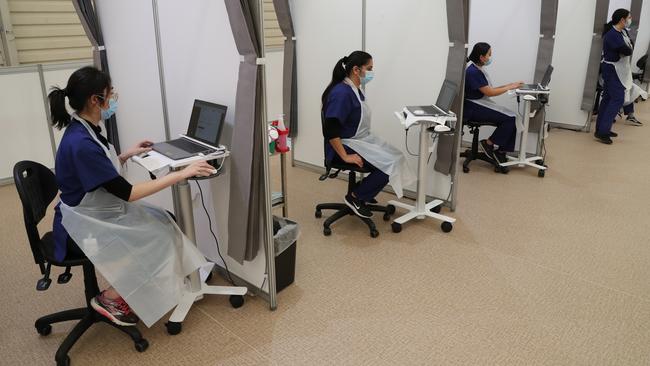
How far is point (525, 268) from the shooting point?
10.1 ft

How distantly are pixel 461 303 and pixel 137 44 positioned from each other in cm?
236

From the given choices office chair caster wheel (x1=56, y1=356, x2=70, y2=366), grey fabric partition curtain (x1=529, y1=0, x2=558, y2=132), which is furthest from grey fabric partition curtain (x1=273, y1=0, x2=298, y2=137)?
office chair caster wheel (x1=56, y1=356, x2=70, y2=366)

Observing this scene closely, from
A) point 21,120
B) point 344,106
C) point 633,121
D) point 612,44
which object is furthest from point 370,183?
point 633,121

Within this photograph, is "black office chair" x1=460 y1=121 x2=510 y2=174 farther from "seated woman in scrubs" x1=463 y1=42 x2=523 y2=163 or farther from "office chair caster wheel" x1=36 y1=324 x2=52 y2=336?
"office chair caster wheel" x1=36 y1=324 x2=52 y2=336

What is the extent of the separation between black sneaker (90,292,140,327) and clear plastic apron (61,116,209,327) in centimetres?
11

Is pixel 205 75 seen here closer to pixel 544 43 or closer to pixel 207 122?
pixel 207 122

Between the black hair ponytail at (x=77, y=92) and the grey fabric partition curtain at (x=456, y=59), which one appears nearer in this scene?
the black hair ponytail at (x=77, y=92)

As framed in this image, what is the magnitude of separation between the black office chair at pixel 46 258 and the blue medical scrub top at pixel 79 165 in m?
0.12

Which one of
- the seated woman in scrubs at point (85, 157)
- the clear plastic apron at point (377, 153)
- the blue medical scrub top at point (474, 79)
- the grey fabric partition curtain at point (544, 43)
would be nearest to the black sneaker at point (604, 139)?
the grey fabric partition curtain at point (544, 43)

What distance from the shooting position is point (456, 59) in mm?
3596

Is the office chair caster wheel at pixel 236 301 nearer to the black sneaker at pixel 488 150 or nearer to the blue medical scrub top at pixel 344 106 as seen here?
the blue medical scrub top at pixel 344 106

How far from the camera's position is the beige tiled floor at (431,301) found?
2.32 meters

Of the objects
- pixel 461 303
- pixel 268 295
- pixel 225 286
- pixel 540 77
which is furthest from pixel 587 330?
pixel 540 77

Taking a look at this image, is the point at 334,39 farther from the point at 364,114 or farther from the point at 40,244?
the point at 40,244
